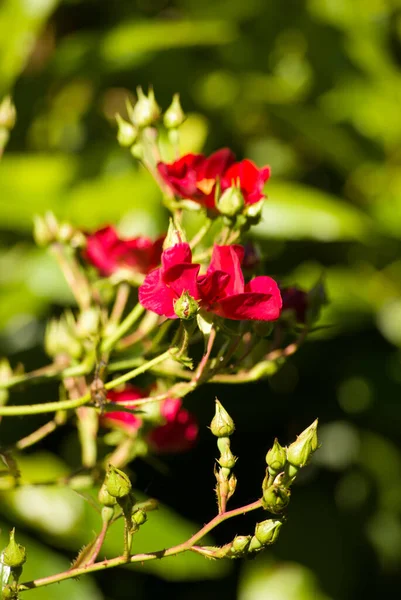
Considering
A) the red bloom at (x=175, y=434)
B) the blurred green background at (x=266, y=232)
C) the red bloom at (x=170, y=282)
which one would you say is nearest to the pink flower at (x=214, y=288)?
the red bloom at (x=170, y=282)

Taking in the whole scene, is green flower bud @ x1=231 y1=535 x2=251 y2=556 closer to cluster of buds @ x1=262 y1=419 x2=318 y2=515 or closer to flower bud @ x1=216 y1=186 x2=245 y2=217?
cluster of buds @ x1=262 y1=419 x2=318 y2=515

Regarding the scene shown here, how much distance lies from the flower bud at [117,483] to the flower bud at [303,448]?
103mm

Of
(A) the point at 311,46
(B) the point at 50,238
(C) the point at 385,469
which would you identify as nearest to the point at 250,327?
(B) the point at 50,238

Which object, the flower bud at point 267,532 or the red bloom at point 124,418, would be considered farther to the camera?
the red bloom at point 124,418

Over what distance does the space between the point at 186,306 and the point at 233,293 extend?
0.06 m

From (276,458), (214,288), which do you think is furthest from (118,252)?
(276,458)

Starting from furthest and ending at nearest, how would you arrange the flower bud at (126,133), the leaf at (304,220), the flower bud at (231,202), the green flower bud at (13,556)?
the leaf at (304,220)
the flower bud at (126,133)
the flower bud at (231,202)
the green flower bud at (13,556)

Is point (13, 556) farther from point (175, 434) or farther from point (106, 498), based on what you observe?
point (175, 434)

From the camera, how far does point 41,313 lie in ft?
4.58

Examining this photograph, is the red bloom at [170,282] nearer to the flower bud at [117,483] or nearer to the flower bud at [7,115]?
the flower bud at [117,483]

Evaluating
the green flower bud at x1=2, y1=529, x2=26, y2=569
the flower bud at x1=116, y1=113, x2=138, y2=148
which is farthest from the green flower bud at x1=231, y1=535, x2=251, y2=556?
the flower bud at x1=116, y1=113, x2=138, y2=148

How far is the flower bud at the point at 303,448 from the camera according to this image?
544 mm

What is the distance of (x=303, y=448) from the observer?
0.54 metres

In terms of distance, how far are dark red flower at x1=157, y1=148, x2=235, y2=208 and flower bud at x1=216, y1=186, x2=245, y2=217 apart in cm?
3
